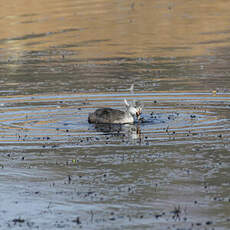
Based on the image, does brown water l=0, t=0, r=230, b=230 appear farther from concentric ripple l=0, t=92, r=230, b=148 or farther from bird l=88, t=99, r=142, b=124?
bird l=88, t=99, r=142, b=124

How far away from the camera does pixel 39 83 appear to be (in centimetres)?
2364

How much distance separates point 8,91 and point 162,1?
29423 millimetres

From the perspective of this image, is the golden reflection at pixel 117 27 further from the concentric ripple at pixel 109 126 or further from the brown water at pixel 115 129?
the concentric ripple at pixel 109 126

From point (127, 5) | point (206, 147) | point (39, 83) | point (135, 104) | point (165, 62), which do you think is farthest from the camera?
point (127, 5)

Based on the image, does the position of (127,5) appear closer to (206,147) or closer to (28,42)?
(28,42)

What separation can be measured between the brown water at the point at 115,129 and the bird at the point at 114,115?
0.98 feet

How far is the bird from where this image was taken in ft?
57.4

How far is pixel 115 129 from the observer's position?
56.5 ft

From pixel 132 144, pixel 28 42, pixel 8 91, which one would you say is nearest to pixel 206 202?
pixel 132 144

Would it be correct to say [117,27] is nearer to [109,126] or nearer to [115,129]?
[109,126]

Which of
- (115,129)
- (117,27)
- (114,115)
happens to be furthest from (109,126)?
(117,27)

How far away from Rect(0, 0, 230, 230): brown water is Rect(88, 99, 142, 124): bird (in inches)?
11.8

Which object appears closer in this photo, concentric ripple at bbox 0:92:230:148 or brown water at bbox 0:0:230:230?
brown water at bbox 0:0:230:230

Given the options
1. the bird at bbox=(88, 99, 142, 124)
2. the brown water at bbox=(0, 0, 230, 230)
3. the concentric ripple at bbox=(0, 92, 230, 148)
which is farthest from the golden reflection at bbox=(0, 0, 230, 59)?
the bird at bbox=(88, 99, 142, 124)
